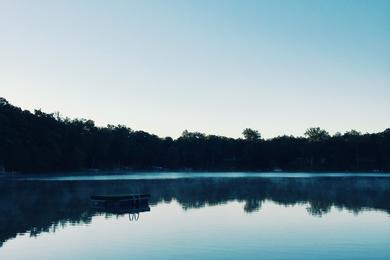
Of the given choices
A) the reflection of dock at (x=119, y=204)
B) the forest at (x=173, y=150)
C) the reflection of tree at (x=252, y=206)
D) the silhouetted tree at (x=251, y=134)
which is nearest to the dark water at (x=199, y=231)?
the reflection of tree at (x=252, y=206)

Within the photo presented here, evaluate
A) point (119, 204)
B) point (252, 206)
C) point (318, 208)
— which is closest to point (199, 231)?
point (119, 204)

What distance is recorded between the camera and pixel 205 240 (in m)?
23.4

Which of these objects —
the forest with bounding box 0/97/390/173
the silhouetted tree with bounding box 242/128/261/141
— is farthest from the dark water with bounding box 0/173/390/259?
the silhouetted tree with bounding box 242/128/261/141

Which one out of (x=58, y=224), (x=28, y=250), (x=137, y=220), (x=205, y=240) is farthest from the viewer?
(x=137, y=220)

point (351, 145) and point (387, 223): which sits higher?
point (351, 145)

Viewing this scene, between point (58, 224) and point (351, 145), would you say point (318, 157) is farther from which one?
point (58, 224)

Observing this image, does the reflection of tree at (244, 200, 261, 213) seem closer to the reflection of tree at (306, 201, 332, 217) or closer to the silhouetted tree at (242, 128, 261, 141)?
the reflection of tree at (306, 201, 332, 217)

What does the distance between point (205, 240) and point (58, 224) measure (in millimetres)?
10366

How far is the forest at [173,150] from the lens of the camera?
11288 cm

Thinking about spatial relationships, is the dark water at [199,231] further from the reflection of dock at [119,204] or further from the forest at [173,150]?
the forest at [173,150]

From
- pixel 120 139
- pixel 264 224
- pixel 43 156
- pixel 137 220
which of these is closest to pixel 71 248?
pixel 137 220

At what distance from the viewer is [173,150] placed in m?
159

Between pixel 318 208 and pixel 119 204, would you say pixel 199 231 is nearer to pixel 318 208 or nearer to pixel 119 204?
pixel 119 204

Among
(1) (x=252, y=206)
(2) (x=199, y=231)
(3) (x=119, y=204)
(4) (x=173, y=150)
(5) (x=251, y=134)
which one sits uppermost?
(5) (x=251, y=134)
